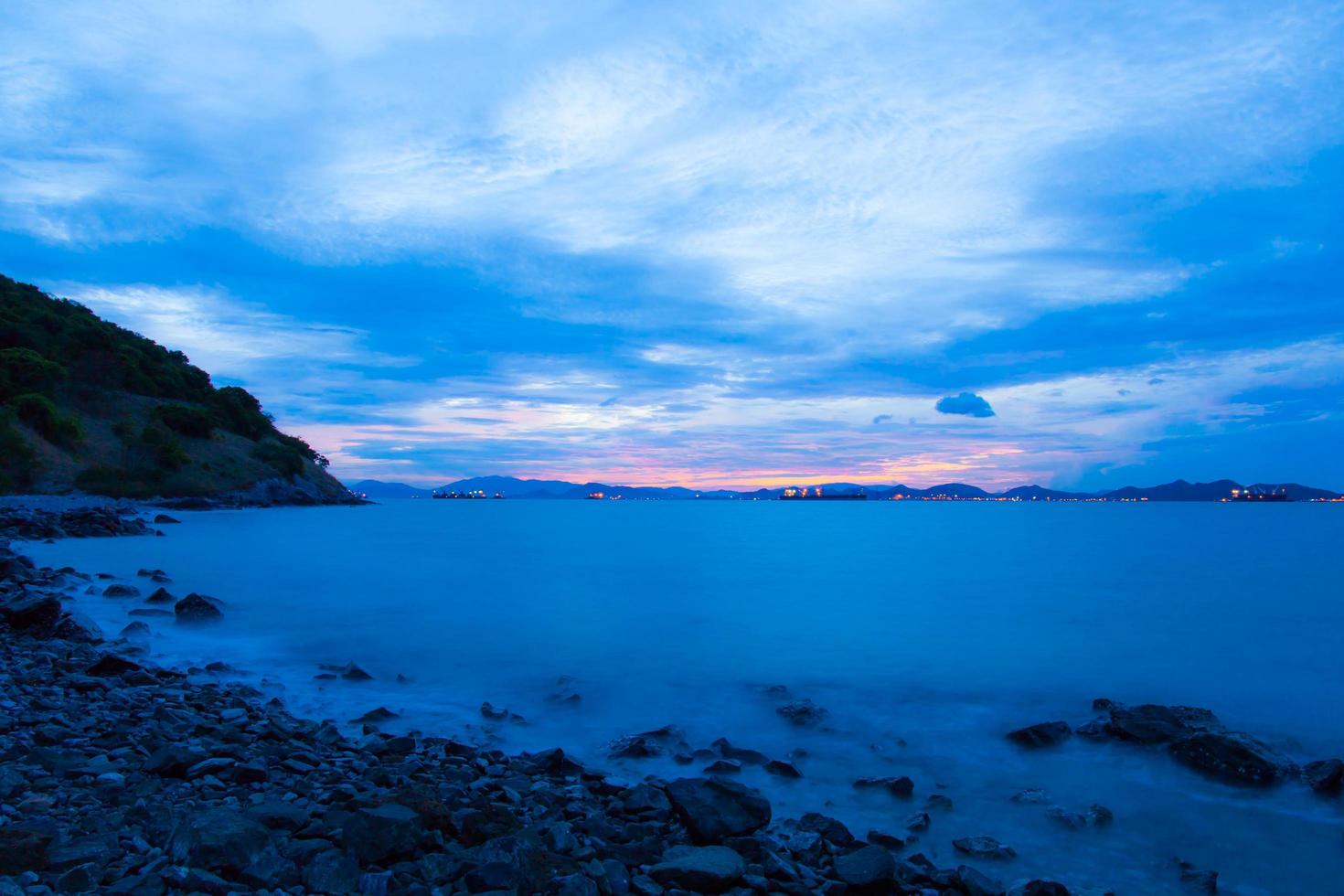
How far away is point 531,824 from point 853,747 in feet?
15.7

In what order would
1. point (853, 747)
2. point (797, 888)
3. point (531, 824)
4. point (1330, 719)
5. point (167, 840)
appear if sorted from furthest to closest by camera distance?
point (1330, 719) → point (853, 747) → point (531, 824) → point (797, 888) → point (167, 840)

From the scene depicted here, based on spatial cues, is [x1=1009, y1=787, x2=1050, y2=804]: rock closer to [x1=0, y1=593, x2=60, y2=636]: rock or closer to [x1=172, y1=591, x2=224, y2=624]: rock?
[x1=0, y1=593, x2=60, y2=636]: rock

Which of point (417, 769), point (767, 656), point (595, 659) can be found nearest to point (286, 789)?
point (417, 769)

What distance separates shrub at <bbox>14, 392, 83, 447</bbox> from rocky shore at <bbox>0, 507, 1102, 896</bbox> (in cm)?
6030

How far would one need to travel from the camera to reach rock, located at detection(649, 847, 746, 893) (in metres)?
4.98

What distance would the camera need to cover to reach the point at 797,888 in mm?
5035

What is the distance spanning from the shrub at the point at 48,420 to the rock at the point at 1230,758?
6867cm

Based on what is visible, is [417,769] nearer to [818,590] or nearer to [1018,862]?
[1018,862]

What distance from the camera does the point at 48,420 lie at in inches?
2219

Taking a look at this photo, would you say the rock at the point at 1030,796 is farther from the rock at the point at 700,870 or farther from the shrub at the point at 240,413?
the shrub at the point at 240,413

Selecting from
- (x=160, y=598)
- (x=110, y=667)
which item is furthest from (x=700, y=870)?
(x=160, y=598)

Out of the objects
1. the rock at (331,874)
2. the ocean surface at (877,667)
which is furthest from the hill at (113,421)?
the rock at (331,874)

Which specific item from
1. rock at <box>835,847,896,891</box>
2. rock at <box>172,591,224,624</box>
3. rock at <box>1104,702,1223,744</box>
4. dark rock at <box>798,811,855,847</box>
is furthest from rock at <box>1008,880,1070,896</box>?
rock at <box>172,591,224,624</box>

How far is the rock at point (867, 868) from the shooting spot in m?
5.12
